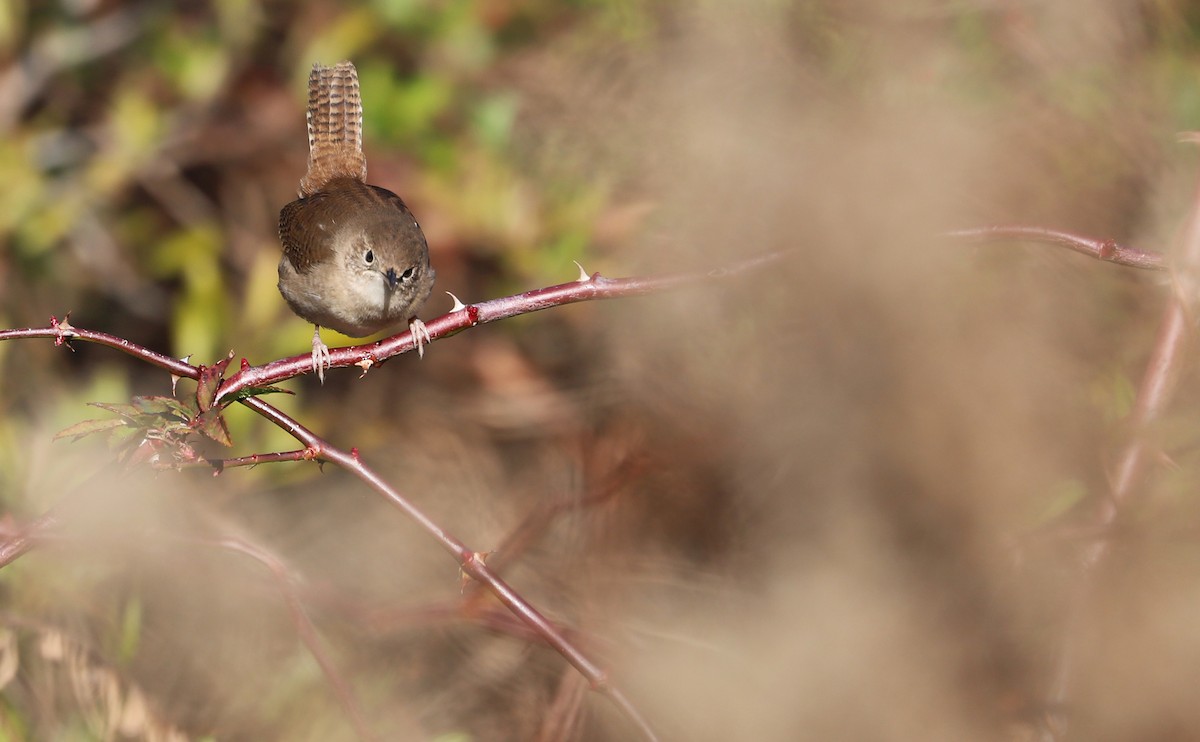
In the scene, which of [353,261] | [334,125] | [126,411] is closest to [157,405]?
[126,411]

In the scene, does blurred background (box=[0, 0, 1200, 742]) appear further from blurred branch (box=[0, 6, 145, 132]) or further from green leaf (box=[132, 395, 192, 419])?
green leaf (box=[132, 395, 192, 419])

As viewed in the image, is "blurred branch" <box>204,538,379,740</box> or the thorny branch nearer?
the thorny branch

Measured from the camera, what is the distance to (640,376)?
3656mm

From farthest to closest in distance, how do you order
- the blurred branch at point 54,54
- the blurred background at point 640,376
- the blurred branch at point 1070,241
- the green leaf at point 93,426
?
the blurred branch at point 54,54 < the blurred background at point 640,376 < the blurred branch at point 1070,241 < the green leaf at point 93,426

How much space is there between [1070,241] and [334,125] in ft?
8.26

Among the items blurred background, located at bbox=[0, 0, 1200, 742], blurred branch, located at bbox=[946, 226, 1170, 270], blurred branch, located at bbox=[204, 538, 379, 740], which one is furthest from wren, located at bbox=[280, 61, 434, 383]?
blurred branch, located at bbox=[946, 226, 1170, 270]

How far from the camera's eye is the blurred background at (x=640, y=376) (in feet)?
8.00

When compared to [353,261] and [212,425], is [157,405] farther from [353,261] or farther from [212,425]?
[353,261]

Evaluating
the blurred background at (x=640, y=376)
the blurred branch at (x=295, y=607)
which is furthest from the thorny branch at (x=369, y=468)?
the blurred background at (x=640, y=376)

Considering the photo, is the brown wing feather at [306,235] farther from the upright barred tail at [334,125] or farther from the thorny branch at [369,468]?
the thorny branch at [369,468]

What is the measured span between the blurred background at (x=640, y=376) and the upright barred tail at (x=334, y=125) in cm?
67

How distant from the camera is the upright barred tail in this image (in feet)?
11.7

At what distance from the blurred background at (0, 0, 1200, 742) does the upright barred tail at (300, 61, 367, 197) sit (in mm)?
671

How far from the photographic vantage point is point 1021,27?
3758 mm
